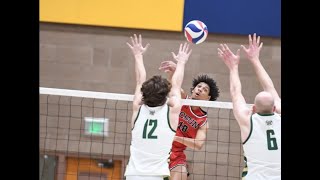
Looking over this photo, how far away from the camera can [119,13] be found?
11.3 meters

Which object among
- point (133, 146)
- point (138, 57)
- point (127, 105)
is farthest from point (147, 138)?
point (127, 105)

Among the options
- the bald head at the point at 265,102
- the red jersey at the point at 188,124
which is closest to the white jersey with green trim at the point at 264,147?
the bald head at the point at 265,102

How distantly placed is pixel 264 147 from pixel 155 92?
1.27 meters

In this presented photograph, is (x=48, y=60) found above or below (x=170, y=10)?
below

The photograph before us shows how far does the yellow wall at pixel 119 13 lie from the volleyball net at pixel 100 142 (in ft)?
4.96

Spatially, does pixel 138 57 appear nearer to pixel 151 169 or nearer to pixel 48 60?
pixel 151 169

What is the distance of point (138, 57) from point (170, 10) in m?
4.25

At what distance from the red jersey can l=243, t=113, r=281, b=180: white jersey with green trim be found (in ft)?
6.31

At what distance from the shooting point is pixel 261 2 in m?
11.1

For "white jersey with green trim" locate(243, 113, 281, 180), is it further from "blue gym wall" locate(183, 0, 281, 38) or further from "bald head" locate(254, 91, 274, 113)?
"blue gym wall" locate(183, 0, 281, 38)

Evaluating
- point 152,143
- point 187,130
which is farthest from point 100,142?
point 152,143

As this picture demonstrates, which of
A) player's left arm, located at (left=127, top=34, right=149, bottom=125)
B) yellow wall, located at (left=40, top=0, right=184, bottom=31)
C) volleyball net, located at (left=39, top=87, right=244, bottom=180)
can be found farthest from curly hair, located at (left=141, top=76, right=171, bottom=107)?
yellow wall, located at (left=40, top=0, right=184, bottom=31)

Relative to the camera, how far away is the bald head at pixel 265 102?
602cm
